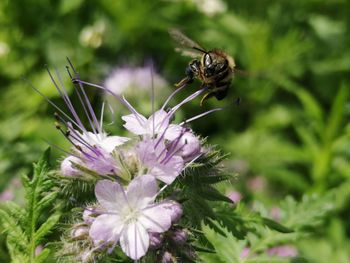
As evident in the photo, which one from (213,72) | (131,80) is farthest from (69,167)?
(131,80)

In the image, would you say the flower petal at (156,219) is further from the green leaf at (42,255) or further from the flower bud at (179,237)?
the green leaf at (42,255)

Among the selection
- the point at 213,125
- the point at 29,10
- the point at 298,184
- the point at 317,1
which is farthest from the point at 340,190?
the point at 29,10

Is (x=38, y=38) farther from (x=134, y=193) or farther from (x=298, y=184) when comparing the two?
(x=134, y=193)

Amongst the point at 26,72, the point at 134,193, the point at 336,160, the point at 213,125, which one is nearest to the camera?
the point at 134,193

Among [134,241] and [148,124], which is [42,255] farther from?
[148,124]

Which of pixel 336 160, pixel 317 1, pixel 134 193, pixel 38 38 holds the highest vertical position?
pixel 317 1

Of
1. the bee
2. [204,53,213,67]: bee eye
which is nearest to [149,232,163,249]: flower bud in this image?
the bee
